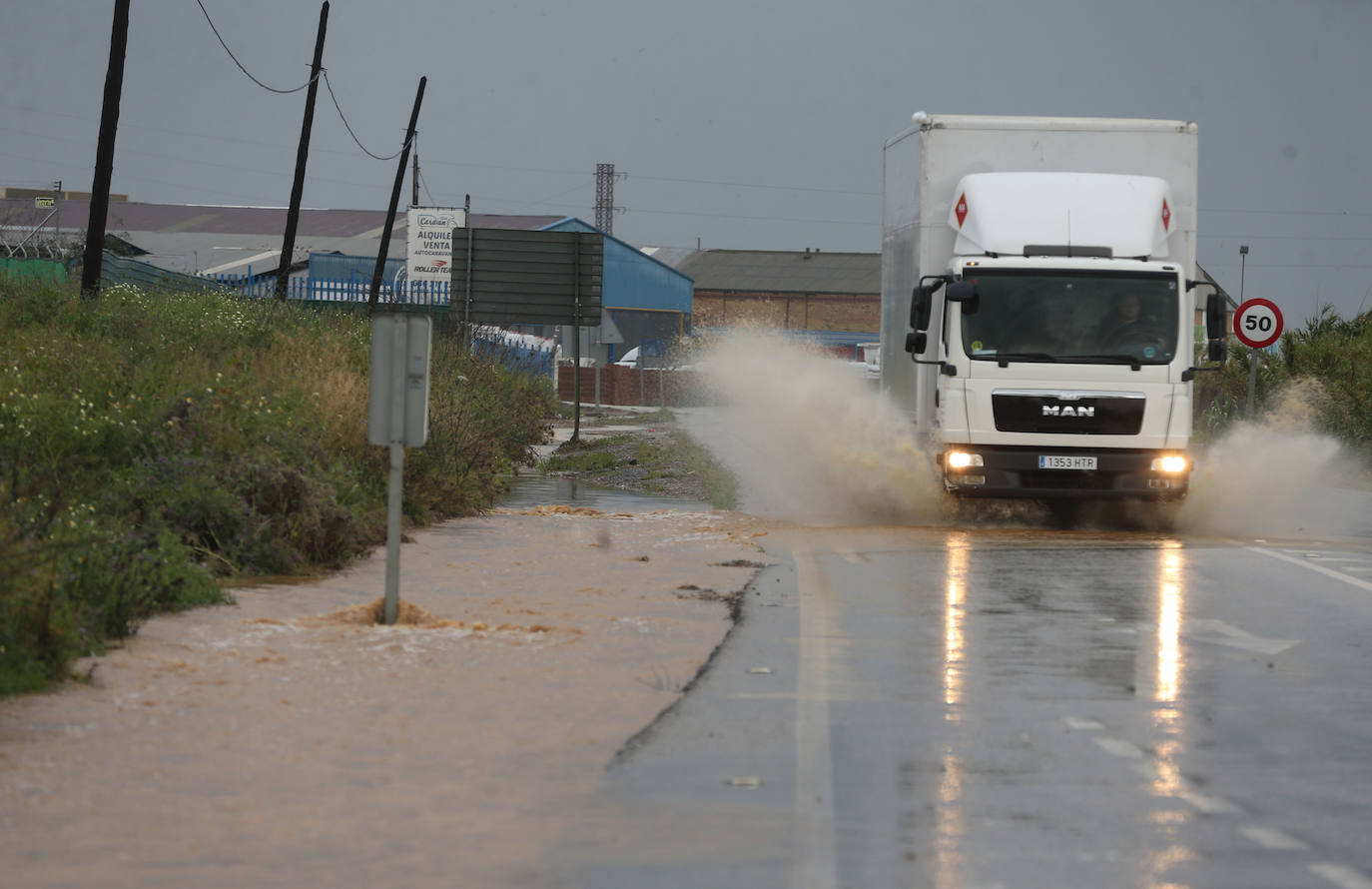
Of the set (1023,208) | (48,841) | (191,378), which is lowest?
(48,841)

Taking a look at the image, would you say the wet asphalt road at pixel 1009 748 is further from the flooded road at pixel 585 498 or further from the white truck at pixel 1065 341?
the flooded road at pixel 585 498

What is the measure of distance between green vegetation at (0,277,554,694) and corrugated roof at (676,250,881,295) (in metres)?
104

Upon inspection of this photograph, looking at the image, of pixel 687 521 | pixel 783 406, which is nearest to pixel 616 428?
pixel 783 406

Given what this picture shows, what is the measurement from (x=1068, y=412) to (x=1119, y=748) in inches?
391

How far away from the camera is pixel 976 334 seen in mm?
16906

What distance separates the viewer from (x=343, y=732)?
24.1 ft

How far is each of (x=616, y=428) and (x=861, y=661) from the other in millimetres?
33844

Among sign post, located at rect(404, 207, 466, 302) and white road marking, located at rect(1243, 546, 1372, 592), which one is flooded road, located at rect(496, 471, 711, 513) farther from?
sign post, located at rect(404, 207, 466, 302)

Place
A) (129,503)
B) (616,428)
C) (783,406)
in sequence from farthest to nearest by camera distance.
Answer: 1. (616,428)
2. (783,406)
3. (129,503)

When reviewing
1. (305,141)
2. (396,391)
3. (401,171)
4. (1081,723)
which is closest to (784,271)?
(401,171)

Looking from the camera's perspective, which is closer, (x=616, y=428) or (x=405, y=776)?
(x=405, y=776)

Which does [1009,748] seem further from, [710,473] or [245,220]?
[245,220]

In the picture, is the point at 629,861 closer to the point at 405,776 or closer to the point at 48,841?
the point at 405,776

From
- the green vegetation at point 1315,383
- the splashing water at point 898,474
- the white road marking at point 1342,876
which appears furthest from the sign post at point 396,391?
the green vegetation at point 1315,383
